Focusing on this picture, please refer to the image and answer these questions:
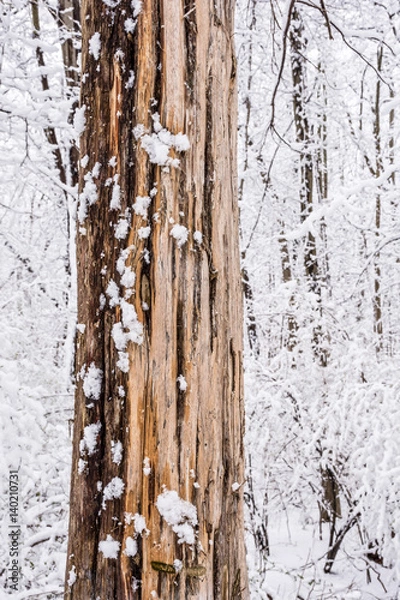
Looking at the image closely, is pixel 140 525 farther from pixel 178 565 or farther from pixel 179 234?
pixel 179 234

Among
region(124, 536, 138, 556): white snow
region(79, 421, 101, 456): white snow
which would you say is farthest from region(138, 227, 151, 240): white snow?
region(124, 536, 138, 556): white snow

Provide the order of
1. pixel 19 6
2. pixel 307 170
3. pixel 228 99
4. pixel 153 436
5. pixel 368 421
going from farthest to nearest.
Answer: pixel 307 170, pixel 19 6, pixel 368 421, pixel 228 99, pixel 153 436

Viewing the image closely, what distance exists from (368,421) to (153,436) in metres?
3.37

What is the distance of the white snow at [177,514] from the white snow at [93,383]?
0.26 metres

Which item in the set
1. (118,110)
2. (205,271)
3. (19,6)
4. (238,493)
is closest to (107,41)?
(118,110)

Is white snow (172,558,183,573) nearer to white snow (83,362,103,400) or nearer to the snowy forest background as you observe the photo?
white snow (83,362,103,400)

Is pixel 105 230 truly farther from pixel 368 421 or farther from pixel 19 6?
pixel 19 6

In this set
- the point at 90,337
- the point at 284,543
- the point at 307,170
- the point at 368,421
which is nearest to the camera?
the point at 90,337

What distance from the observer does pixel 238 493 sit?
50.6 inches

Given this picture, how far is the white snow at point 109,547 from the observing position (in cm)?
111

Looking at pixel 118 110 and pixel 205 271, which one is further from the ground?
pixel 118 110

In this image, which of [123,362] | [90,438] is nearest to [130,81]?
[123,362]

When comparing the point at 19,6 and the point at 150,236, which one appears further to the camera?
the point at 19,6

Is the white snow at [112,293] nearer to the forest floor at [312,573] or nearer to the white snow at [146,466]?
the white snow at [146,466]
